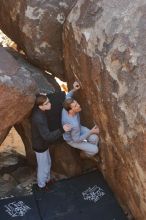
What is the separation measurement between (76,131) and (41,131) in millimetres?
470

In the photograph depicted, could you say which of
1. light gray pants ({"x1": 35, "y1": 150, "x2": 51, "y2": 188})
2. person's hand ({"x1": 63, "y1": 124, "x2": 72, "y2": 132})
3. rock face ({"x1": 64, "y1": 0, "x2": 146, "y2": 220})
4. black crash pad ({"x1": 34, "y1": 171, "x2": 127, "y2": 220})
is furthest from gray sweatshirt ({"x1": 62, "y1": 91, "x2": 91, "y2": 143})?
black crash pad ({"x1": 34, "y1": 171, "x2": 127, "y2": 220})

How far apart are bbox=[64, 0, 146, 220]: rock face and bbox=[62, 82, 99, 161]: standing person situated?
0.40ft

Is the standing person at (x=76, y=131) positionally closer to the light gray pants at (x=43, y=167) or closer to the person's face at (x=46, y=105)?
the person's face at (x=46, y=105)

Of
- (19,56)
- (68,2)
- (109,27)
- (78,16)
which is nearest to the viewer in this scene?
(109,27)

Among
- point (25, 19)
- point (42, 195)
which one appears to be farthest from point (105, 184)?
point (25, 19)

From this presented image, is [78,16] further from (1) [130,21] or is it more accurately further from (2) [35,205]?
(2) [35,205]

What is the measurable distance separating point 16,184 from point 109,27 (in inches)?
116

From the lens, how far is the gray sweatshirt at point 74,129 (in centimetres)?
616

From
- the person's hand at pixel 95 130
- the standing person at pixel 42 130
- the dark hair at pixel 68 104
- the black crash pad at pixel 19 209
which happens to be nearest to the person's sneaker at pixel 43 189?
the black crash pad at pixel 19 209

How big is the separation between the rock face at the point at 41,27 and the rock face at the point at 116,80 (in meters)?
0.39

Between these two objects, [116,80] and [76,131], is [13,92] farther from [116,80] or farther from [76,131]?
[116,80]

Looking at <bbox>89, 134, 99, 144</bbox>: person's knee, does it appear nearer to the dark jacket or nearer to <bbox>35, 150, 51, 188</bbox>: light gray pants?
the dark jacket

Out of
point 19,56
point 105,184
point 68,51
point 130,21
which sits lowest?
point 105,184

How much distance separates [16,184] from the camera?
7.26 metres
